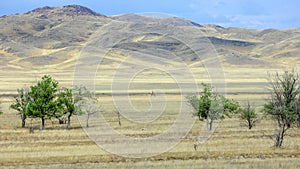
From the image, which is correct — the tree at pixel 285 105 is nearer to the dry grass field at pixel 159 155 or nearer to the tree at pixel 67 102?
the dry grass field at pixel 159 155

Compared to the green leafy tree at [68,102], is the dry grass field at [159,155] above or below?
below

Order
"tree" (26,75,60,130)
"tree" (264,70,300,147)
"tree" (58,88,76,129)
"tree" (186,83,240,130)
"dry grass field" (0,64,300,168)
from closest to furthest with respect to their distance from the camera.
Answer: "dry grass field" (0,64,300,168) < "tree" (264,70,300,147) < "tree" (186,83,240,130) < "tree" (26,75,60,130) < "tree" (58,88,76,129)

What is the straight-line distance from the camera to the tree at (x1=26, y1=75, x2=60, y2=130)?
171ft

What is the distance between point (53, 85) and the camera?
5556 cm

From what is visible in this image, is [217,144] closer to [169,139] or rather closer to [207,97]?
[169,139]

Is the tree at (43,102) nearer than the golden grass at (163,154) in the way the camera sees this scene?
No

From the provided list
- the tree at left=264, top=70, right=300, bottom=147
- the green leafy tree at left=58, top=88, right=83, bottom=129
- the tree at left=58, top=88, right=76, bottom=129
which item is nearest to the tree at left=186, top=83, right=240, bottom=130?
the tree at left=264, top=70, right=300, bottom=147

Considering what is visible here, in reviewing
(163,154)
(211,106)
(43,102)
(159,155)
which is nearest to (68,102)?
(43,102)

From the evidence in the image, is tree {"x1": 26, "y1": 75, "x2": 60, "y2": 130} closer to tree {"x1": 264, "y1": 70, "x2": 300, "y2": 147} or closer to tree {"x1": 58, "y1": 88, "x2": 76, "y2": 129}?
tree {"x1": 58, "y1": 88, "x2": 76, "y2": 129}

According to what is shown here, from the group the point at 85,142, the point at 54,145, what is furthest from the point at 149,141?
the point at 54,145

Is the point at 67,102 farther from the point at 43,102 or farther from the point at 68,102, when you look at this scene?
the point at 43,102

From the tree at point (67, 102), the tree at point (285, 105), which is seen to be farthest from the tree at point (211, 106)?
the tree at point (67, 102)

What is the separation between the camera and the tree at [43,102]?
171 ft

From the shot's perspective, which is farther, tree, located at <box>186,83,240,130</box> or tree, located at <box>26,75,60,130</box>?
tree, located at <box>26,75,60,130</box>
